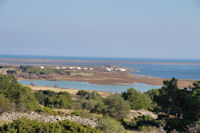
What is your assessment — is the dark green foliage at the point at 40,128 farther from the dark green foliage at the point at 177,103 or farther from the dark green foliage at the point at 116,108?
the dark green foliage at the point at 116,108

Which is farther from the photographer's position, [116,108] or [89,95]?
[89,95]

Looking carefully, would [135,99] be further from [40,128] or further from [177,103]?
[40,128]

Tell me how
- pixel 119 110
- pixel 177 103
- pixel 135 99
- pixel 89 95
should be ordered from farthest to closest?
pixel 89 95 → pixel 135 99 → pixel 119 110 → pixel 177 103

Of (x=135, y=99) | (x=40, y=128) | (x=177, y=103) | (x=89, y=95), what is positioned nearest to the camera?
(x=40, y=128)

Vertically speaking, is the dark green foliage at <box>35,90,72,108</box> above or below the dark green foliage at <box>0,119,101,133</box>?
below

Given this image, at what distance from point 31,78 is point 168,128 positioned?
66.0 meters

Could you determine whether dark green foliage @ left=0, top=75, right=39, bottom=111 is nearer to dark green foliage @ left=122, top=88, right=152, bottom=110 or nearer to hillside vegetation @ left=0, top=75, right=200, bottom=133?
hillside vegetation @ left=0, top=75, right=200, bottom=133

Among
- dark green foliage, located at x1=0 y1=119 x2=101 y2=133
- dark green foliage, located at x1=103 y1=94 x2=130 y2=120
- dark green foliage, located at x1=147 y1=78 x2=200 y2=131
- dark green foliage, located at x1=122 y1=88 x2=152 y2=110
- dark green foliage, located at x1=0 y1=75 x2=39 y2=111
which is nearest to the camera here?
dark green foliage, located at x1=0 y1=119 x2=101 y2=133

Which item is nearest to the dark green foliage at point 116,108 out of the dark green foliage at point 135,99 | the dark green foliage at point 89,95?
the dark green foliage at point 135,99

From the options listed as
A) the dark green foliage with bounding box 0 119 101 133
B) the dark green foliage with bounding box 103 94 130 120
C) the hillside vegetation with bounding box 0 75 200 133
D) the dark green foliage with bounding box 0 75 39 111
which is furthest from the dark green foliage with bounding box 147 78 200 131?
the dark green foliage with bounding box 0 75 39 111

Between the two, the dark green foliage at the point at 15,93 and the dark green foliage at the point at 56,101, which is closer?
the dark green foliage at the point at 15,93

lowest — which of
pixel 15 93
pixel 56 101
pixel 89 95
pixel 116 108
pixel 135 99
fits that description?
pixel 89 95

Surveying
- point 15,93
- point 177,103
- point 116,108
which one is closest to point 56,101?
point 15,93

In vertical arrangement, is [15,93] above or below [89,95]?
above
